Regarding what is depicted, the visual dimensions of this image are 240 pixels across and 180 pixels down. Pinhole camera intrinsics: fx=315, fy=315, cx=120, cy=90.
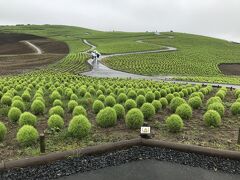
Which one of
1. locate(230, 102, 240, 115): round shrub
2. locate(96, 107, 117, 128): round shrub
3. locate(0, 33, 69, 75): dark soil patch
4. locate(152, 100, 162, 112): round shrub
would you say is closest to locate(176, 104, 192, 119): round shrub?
locate(152, 100, 162, 112): round shrub

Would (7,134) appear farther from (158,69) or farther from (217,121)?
(158,69)

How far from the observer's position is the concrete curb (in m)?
7.71

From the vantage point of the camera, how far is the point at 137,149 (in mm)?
9094

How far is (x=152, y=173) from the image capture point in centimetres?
774

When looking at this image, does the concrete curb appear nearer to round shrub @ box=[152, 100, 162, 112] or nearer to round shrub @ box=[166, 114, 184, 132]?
round shrub @ box=[166, 114, 184, 132]

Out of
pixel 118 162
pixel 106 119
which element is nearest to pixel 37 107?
pixel 106 119

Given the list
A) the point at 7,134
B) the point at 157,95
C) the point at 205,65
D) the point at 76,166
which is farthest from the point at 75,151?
the point at 205,65

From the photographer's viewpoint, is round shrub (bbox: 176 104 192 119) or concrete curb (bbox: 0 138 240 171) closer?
concrete curb (bbox: 0 138 240 171)

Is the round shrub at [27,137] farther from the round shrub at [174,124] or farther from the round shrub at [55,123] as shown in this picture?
the round shrub at [174,124]

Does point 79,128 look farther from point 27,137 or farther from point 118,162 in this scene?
point 118,162

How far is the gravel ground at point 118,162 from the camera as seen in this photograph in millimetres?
7496

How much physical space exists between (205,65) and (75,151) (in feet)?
185

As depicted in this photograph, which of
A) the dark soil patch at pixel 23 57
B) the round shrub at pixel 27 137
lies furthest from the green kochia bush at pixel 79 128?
the dark soil patch at pixel 23 57

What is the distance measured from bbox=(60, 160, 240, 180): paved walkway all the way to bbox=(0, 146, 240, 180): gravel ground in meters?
0.21
